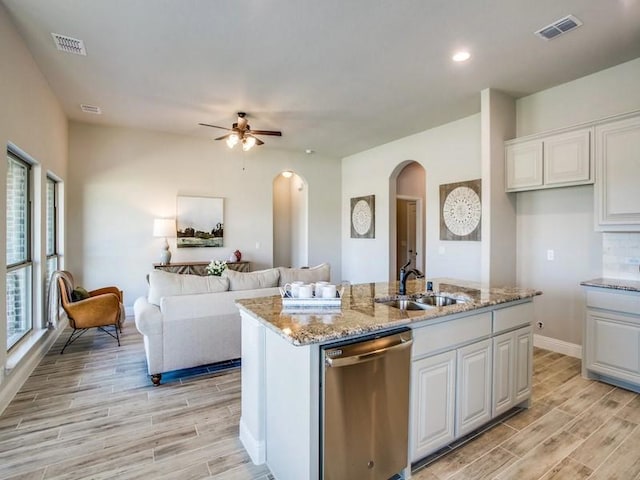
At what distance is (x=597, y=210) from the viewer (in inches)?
128

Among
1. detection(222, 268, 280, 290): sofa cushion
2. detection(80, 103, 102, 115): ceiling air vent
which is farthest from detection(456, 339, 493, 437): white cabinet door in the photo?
detection(80, 103, 102, 115): ceiling air vent

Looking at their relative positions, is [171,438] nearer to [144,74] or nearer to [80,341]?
[80,341]

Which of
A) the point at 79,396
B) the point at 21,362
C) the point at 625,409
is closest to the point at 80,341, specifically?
the point at 21,362

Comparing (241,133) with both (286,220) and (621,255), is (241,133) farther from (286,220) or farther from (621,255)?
(621,255)

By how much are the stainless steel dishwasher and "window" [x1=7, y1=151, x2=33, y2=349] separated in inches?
131

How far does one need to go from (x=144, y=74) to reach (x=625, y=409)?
17.7 ft

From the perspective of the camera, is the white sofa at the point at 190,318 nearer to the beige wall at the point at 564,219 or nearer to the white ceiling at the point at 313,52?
the white ceiling at the point at 313,52

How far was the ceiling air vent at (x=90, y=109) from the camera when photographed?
4613 millimetres

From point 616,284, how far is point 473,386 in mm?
1959

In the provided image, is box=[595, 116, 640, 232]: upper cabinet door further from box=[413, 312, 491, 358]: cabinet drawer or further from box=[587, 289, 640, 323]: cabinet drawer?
box=[413, 312, 491, 358]: cabinet drawer

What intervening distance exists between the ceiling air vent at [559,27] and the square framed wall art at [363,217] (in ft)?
13.1

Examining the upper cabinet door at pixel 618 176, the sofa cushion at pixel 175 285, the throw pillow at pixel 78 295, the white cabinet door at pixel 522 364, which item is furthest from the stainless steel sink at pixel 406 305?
the throw pillow at pixel 78 295

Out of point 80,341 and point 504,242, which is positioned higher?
point 504,242

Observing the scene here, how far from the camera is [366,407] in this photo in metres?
1.71
